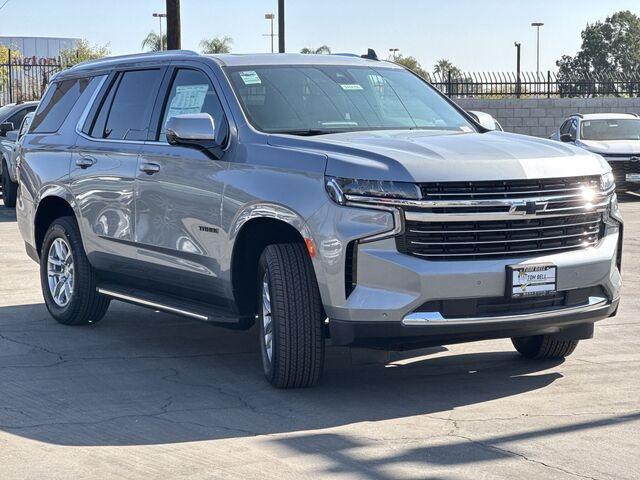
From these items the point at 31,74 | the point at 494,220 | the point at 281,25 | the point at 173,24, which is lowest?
the point at 494,220

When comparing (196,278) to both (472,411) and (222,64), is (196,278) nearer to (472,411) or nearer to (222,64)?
(222,64)

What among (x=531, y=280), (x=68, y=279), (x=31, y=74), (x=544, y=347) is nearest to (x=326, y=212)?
(x=531, y=280)

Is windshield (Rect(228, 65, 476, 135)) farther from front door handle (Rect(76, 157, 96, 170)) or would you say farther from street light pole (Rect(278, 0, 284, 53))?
street light pole (Rect(278, 0, 284, 53))

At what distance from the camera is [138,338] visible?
354 inches

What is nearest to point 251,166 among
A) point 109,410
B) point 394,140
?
point 394,140

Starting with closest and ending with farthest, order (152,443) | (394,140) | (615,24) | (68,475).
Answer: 1. (68,475)
2. (152,443)
3. (394,140)
4. (615,24)

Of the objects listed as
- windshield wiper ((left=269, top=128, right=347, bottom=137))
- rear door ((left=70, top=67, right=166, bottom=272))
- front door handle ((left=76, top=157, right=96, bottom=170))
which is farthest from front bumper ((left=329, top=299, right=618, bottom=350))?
front door handle ((left=76, top=157, right=96, bottom=170))

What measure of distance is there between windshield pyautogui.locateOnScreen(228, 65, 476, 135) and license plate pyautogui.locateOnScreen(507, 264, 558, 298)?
1568 millimetres

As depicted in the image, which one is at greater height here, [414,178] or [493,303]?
[414,178]

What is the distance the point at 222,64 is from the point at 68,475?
3.33m

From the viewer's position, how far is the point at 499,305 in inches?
261

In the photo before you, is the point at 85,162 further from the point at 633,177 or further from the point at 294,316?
the point at 633,177

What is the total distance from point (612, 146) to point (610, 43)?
71.3 m

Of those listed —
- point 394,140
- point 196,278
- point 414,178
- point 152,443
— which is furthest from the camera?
point 196,278
